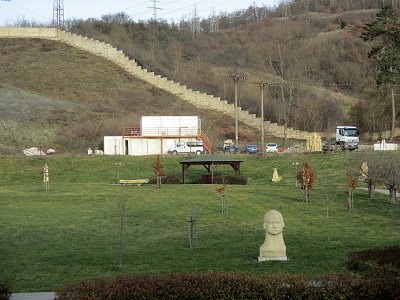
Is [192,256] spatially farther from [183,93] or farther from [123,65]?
[123,65]

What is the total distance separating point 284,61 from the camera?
109750 millimetres

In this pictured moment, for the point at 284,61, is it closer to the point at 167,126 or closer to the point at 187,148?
the point at 167,126

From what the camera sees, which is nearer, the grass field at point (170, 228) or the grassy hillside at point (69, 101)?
the grass field at point (170, 228)

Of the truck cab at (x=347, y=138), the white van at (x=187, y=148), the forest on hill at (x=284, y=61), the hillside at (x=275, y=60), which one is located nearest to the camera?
the white van at (x=187, y=148)

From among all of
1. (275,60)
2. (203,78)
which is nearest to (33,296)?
(203,78)

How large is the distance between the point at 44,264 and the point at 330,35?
12507 centimetres

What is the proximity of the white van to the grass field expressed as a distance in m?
12.5

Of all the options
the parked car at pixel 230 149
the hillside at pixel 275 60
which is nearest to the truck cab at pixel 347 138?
the parked car at pixel 230 149

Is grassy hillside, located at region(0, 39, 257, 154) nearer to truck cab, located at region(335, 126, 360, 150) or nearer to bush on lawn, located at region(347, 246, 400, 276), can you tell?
truck cab, located at region(335, 126, 360, 150)

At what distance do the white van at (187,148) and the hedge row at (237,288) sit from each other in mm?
42339

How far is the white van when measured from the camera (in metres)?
52.9

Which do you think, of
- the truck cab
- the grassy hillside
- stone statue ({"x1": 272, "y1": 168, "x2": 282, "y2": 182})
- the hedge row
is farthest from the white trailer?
the hedge row

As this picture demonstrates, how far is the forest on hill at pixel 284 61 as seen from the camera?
3081 inches

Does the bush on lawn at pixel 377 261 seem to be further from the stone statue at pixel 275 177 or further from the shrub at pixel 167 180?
the stone statue at pixel 275 177
